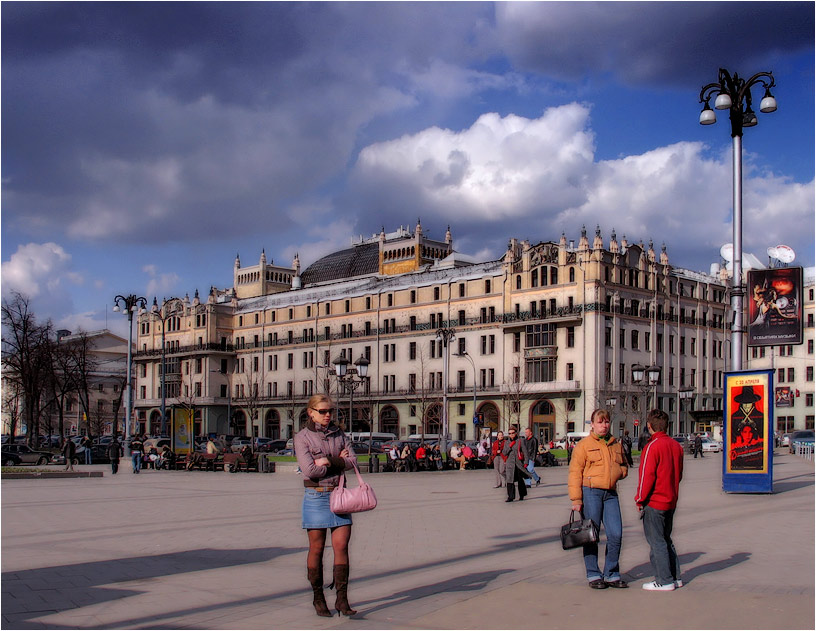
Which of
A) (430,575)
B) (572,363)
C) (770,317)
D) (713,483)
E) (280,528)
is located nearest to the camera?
(430,575)

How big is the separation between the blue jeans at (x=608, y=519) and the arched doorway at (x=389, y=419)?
256ft

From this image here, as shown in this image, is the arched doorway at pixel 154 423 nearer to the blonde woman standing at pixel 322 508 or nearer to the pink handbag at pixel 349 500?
the blonde woman standing at pixel 322 508

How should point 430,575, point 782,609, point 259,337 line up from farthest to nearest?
point 259,337 → point 430,575 → point 782,609

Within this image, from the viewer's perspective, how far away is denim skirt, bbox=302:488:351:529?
838cm

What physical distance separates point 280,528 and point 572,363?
2474 inches

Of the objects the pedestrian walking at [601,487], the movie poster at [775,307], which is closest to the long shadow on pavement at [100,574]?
the pedestrian walking at [601,487]

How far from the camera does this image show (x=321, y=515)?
8375 millimetres

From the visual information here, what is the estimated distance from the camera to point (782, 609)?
8.36 m

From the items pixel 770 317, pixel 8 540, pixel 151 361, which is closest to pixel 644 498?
pixel 8 540

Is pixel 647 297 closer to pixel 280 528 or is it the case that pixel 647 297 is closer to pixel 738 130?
pixel 738 130

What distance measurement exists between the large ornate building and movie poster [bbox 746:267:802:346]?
4298cm

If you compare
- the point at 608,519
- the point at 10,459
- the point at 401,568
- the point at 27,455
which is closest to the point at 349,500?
the point at 608,519

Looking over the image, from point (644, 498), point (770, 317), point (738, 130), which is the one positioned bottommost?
point (644, 498)

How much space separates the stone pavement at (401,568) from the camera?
819 centimetres
